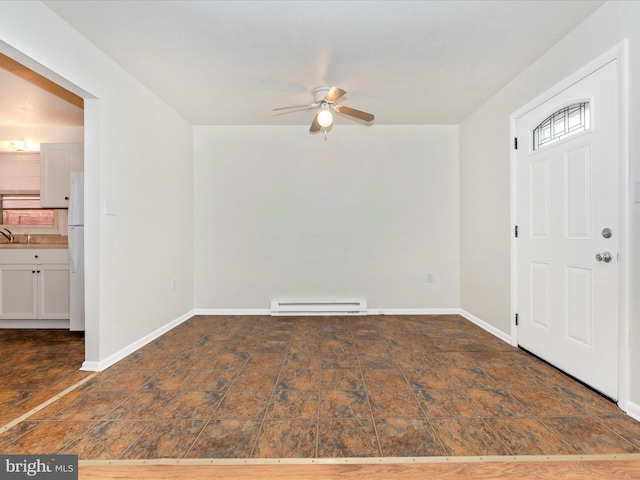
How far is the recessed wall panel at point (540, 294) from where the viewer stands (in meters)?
2.48

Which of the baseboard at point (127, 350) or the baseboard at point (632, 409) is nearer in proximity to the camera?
the baseboard at point (632, 409)

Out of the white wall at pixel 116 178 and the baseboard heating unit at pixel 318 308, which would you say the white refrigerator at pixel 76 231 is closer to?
the white wall at pixel 116 178

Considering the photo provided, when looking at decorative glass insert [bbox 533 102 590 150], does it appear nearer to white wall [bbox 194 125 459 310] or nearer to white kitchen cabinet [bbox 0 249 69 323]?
white wall [bbox 194 125 459 310]

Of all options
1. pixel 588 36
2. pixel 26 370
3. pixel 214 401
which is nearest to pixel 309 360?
pixel 214 401

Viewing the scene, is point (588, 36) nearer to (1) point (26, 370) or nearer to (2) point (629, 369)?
(2) point (629, 369)

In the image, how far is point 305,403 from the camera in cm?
187

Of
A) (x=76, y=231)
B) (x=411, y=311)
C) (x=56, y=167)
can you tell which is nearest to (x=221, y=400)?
(x=76, y=231)

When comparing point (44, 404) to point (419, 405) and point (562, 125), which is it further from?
point (562, 125)

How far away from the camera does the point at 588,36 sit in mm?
2023

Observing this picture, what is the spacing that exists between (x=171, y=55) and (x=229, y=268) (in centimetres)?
248

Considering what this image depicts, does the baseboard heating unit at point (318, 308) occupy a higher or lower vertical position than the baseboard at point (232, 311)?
higher

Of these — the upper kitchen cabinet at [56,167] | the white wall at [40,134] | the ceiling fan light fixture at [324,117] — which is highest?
the white wall at [40,134]

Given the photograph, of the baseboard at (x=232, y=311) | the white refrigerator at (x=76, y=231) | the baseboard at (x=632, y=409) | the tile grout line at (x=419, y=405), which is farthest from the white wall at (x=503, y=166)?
the white refrigerator at (x=76, y=231)

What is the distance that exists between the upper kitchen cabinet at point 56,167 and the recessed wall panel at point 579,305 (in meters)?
4.98
